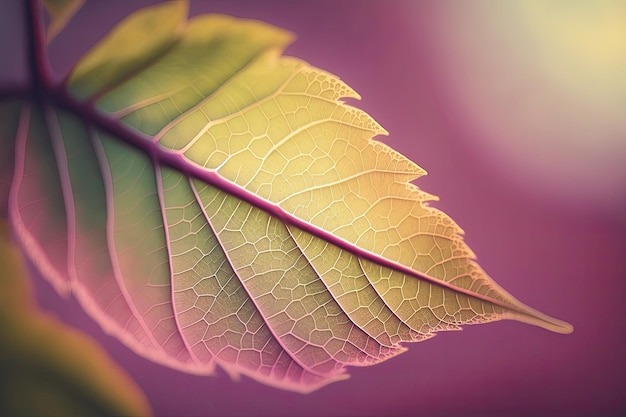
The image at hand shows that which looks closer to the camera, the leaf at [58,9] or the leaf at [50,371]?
the leaf at [58,9]

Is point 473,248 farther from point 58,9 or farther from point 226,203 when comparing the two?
point 58,9

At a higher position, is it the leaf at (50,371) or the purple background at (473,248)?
the purple background at (473,248)

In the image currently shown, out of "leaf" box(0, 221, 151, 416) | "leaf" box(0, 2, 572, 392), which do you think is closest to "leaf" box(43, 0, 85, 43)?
"leaf" box(0, 2, 572, 392)

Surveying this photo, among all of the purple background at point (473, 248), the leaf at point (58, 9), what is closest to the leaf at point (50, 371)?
the purple background at point (473, 248)

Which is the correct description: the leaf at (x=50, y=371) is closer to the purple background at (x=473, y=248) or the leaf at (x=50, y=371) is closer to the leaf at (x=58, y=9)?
the purple background at (x=473, y=248)

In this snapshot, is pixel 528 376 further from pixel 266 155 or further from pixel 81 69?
pixel 81 69

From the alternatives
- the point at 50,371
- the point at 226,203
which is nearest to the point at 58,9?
the point at 226,203

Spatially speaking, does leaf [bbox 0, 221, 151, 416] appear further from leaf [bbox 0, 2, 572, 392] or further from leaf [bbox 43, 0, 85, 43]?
leaf [bbox 43, 0, 85, 43]
